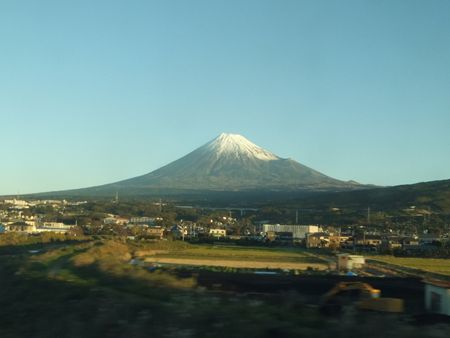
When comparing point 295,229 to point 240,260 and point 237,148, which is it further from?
point 237,148

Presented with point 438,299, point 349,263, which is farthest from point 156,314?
point 349,263

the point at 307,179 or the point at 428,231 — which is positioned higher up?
the point at 307,179

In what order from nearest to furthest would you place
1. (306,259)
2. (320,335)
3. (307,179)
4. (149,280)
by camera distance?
(320,335)
(149,280)
(306,259)
(307,179)

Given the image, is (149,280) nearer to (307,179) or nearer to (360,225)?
(360,225)

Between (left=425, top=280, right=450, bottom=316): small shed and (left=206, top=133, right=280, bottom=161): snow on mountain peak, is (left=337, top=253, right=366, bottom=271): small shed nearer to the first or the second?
(left=425, top=280, right=450, bottom=316): small shed

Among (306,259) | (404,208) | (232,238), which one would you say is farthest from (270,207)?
(306,259)

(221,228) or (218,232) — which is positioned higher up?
(221,228)

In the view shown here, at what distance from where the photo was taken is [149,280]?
9758 mm

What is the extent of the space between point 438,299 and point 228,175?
4342 inches

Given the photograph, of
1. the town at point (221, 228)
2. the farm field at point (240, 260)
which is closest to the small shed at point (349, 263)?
the farm field at point (240, 260)

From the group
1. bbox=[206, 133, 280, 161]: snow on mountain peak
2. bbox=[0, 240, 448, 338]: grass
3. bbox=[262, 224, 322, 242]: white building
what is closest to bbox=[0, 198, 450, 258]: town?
bbox=[262, 224, 322, 242]: white building

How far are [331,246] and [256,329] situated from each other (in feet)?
118

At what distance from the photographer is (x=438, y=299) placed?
416 inches

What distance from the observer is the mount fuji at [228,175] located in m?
107
